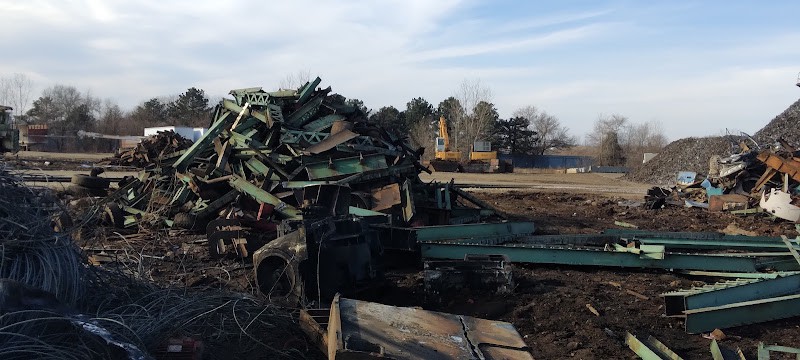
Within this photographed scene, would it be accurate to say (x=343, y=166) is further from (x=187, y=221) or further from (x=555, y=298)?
(x=555, y=298)

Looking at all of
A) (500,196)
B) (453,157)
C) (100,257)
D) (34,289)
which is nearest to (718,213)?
(500,196)

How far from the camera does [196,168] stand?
40.7 ft

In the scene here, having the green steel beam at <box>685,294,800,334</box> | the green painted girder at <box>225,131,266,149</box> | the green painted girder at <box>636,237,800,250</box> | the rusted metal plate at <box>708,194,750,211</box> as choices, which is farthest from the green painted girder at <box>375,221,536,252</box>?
the rusted metal plate at <box>708,194,750,211</box>

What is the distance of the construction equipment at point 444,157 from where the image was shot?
135ft

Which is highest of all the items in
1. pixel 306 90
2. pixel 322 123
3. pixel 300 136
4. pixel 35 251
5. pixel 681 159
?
pixel 306 90

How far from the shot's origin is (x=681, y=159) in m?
37.8

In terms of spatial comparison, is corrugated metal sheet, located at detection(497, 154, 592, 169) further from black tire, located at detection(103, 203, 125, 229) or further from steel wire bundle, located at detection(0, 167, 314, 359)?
steel wire bundle, located at detection(0, 167, 314, 359)

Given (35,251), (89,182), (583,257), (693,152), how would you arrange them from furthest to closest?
(693,152)
(89,182)
(583,257)
(35,251)

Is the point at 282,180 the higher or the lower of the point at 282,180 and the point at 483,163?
the higher

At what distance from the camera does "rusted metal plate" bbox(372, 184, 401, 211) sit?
10.4 m

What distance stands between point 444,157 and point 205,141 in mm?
32021

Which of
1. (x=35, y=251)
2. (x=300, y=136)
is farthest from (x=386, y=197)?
(x=35, y=251)

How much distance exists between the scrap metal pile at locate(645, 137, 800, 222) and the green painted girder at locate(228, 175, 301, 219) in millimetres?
11417

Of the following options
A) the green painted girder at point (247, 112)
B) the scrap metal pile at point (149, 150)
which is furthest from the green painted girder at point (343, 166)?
the scrap metal pile at point (149, 150)
